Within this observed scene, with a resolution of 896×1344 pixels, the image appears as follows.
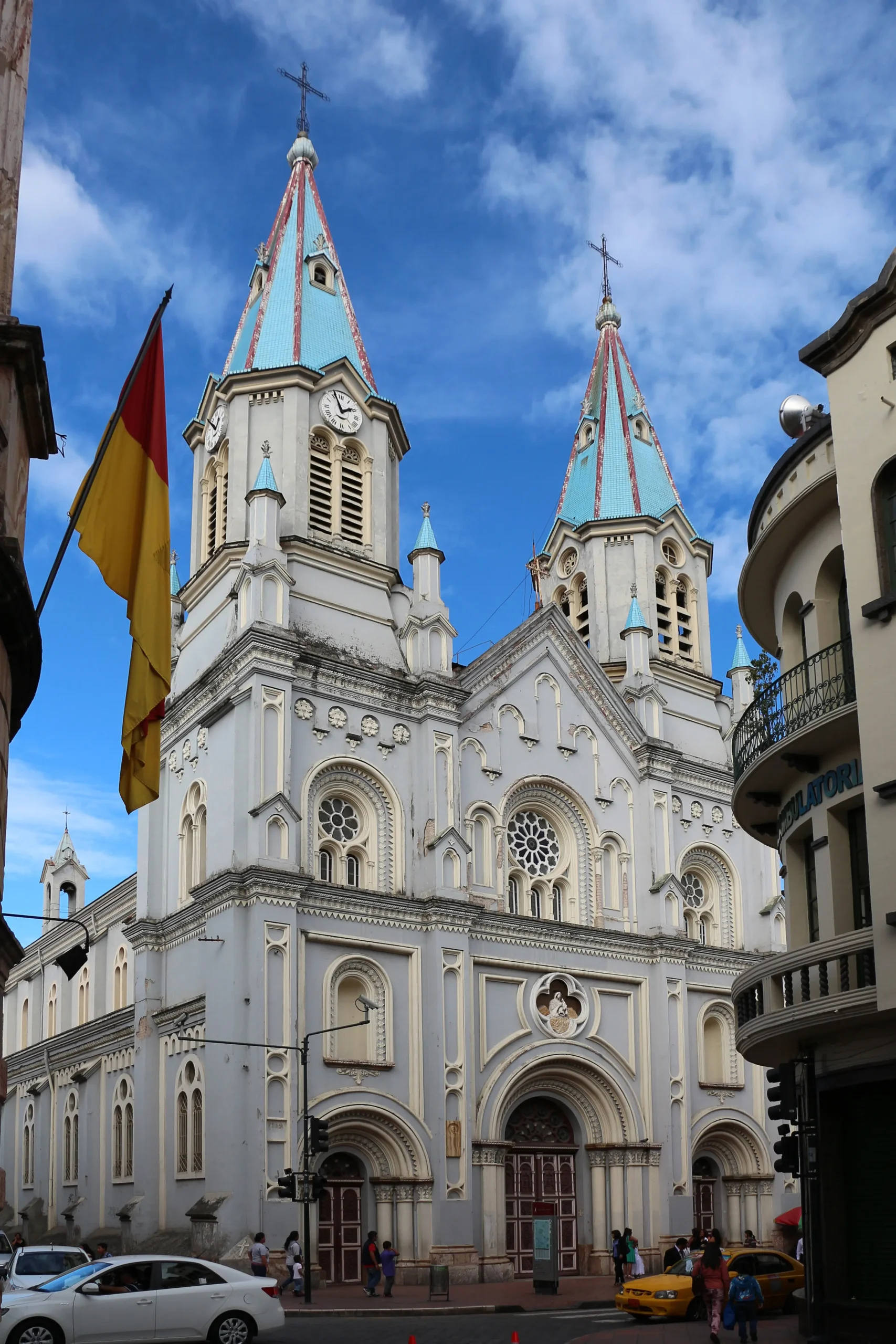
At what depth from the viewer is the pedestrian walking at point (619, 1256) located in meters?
33.7

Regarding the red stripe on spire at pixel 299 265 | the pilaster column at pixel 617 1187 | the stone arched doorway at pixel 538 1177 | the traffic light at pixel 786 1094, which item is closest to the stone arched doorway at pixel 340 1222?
the stone arched doorway at pixel 538 1177

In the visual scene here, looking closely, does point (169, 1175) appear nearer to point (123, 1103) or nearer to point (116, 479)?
point (123, 1103)

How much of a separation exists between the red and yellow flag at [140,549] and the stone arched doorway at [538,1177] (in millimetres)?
25457

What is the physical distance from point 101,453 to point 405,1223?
980 inches

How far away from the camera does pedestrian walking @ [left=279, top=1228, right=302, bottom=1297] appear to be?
29.2 meters

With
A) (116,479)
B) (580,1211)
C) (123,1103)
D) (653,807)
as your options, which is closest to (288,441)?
(653,807)

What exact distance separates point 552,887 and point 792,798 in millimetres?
20917

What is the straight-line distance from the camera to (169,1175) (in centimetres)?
3488

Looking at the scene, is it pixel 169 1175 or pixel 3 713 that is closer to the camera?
pixel 3 713

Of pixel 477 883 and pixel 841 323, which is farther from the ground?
pixel 841 323

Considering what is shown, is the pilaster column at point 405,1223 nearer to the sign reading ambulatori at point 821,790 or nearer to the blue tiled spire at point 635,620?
the sign reading ambulatori at point 821,790

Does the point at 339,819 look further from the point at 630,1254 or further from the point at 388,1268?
the point at 630,1254

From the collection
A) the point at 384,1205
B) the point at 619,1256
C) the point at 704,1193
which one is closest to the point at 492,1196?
the point at 384,1205

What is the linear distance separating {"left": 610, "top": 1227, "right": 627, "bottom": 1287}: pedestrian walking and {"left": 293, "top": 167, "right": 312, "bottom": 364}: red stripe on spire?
24.4 m
